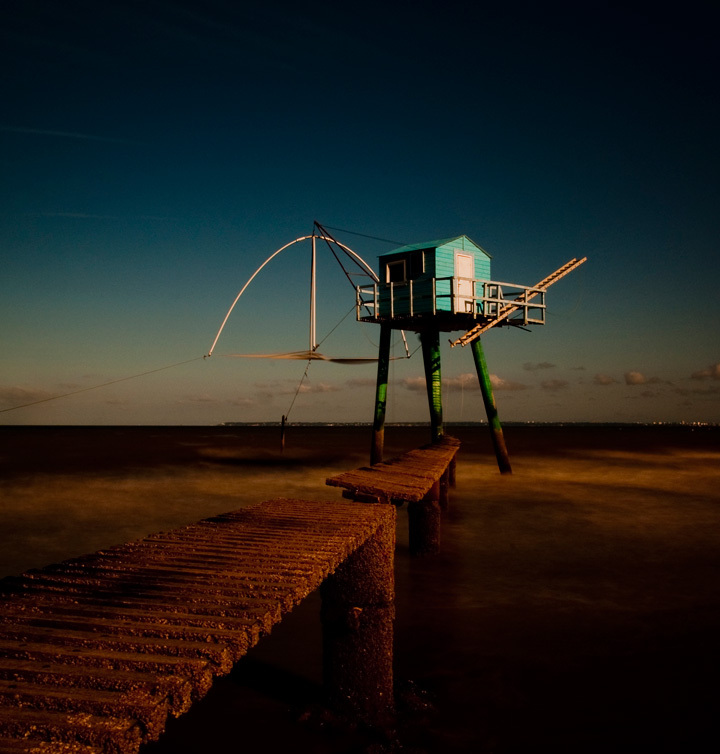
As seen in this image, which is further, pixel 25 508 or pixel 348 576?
pixel 25 508

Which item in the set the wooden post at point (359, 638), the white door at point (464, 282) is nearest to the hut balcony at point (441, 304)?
the white door at point (464, 282)

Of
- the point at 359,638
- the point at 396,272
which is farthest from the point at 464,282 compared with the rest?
the point at 359,638

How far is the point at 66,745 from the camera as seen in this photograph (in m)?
2.29

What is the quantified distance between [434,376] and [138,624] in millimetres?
19952

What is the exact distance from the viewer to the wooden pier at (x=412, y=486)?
25.4 ft

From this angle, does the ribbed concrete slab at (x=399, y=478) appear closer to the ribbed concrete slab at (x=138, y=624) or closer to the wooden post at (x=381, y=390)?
the ribbed concrete slab at (x=138, y=624)

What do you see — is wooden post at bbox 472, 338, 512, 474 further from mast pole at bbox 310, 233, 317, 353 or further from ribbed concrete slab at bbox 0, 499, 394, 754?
ribbed concrete slab at bbox 0, 499, 394, 754

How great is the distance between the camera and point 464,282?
21984 millimetres

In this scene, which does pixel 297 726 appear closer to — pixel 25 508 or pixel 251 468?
pixel 25 508

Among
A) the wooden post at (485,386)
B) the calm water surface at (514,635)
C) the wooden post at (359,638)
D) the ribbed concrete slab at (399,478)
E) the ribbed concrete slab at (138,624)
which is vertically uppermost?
the wooden post at (485,386)

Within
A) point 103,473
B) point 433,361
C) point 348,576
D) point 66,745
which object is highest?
point 433,361

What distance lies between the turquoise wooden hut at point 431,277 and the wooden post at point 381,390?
115 centimetres

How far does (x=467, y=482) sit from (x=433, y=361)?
6.19m

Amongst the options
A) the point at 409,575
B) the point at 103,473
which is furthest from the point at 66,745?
the point at 103,473
